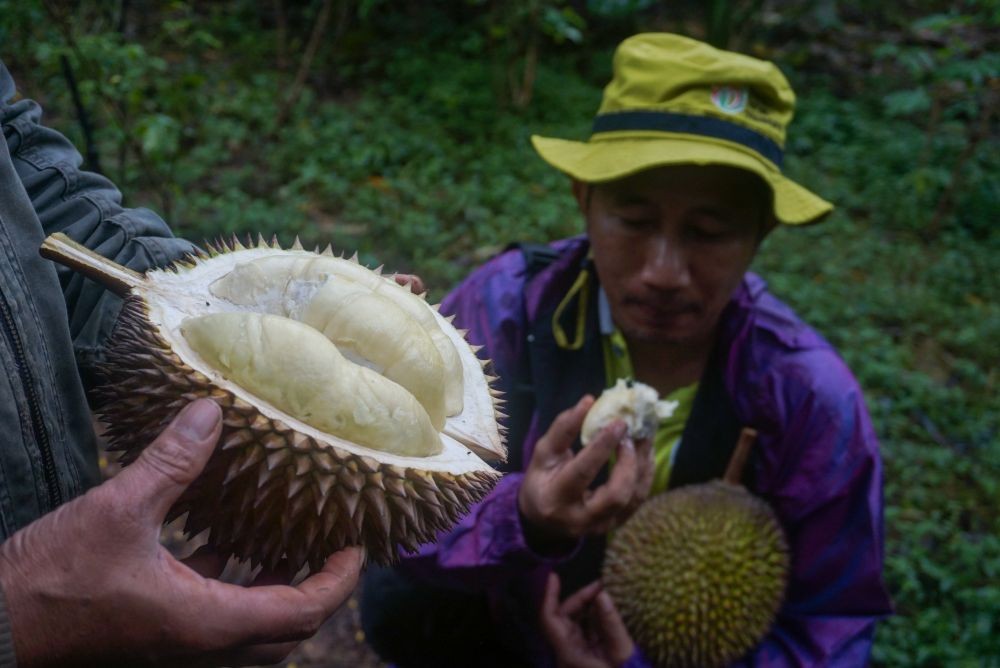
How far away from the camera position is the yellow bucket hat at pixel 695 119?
5.29 ft

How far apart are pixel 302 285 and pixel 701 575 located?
1155 mm

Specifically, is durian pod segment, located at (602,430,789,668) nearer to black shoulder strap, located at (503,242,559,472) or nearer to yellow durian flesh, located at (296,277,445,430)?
black shoulder strap, located at (503,242,559,472)

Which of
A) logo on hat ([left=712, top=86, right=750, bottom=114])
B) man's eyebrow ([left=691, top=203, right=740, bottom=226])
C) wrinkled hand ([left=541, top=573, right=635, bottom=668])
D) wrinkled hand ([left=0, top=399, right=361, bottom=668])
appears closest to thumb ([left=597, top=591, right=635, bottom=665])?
wrinkled hand ([left=541, top=573, right=635, bottom=668])

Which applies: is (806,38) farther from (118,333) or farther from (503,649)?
(118,333)

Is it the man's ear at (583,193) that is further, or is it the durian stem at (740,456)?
the man's ear at (583,193)

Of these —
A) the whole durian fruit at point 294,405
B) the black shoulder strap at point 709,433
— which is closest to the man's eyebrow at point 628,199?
the black shoulder strap at point 709,433

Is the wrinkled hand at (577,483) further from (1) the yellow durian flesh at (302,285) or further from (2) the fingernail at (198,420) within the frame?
(2) the fingernail at (198,420)

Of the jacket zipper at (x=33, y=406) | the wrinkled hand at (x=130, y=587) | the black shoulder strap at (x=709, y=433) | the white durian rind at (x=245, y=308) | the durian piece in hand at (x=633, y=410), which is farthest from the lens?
the black shoulder strap at (x=709, y=433)

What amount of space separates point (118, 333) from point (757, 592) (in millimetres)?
1469

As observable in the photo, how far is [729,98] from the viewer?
1.68 m

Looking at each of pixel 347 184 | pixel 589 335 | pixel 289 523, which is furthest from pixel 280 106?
pixel 289 523

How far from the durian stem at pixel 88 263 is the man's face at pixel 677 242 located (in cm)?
109

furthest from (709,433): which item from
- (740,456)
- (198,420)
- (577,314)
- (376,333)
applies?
(198,420)

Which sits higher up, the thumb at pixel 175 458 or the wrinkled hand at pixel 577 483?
the thumb at pixel 175 458
